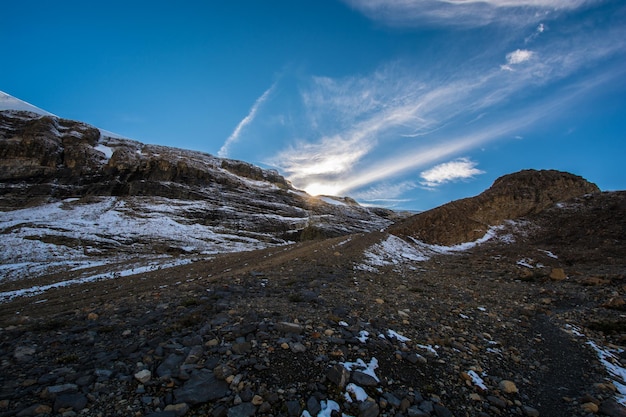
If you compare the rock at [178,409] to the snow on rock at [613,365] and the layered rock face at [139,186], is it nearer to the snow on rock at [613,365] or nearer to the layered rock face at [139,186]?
the snow on rock at [613,365]

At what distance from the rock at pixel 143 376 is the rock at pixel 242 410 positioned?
152 cm

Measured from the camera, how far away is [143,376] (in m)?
4.31

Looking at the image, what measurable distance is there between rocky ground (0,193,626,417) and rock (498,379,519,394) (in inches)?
1.3

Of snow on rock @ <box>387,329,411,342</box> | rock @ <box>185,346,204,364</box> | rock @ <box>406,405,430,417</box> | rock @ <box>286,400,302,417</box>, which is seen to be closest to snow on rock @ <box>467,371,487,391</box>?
snow on rock @ <box>387,329,411,342</box>

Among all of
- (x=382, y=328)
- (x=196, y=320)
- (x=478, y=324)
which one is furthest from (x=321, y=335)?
(x=478, y=324)

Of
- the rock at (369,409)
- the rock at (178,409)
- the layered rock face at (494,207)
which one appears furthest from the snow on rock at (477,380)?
the layered rock face at (494,207)

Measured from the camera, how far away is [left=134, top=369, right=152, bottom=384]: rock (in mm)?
4254

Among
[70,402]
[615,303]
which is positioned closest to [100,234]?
[70,402]

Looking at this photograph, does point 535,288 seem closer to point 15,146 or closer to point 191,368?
point 191,368

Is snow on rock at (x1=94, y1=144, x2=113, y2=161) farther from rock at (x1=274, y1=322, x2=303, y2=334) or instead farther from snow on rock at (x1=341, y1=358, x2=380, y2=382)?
snow on rock at (x1=341, y1=358, x2=380, y2=382)

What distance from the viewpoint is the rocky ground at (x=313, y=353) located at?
4.05 metres

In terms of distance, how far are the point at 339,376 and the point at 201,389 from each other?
2.18m

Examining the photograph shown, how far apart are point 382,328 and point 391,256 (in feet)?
45.1

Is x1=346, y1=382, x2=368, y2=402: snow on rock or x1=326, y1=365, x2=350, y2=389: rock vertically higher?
x1=326, y1=365, x2=350, y2=389: rock
